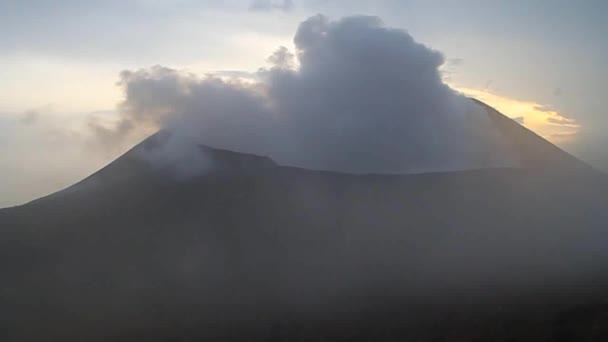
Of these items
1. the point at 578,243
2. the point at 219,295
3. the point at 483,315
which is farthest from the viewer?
the point at 578,243

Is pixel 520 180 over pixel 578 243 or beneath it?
over

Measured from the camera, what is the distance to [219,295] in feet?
138

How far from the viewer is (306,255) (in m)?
46.5

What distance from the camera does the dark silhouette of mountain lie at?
35000 mm

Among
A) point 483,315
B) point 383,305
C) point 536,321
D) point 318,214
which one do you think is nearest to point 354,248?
point 318,214

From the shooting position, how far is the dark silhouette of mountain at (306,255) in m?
35.0

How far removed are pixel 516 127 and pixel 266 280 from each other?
39309 mm

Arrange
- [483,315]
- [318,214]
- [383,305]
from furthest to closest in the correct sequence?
[318,214]
[383,305]
[483,315]

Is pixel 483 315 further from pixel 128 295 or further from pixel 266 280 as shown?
pixel 128 295

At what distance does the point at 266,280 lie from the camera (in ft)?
143

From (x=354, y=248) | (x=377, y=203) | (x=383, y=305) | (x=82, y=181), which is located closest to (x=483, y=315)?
(x=383, y=305)

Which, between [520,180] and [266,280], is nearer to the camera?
[266,280]

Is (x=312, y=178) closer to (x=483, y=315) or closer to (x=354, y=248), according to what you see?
(x=354, y=248)

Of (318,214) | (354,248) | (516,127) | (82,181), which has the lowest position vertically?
(354,248)
